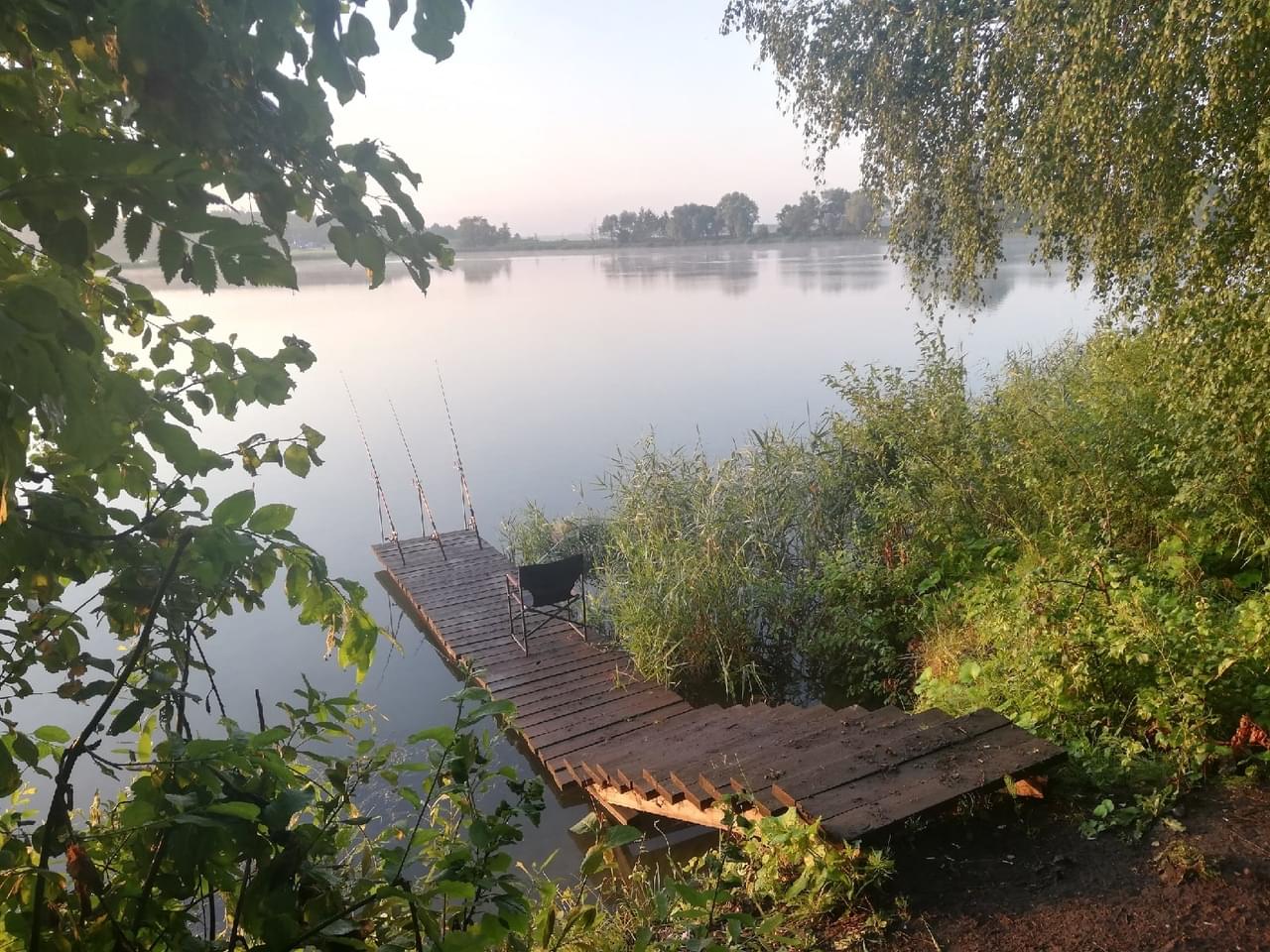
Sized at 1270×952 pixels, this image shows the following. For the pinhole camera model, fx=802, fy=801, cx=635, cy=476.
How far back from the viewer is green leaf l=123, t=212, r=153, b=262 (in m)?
0.90

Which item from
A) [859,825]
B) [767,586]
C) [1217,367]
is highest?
[1217,367]

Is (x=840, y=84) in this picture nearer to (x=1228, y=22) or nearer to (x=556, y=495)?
(x=1228, y=22)

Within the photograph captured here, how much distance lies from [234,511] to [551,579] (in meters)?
5.26

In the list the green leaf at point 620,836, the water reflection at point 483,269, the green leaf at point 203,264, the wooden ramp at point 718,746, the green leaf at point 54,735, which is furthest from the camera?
the water reflection at point 483,269

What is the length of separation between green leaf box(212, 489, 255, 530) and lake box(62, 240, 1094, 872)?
0.28 meters

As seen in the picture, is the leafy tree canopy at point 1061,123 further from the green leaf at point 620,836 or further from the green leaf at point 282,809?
the green leaf at point 282,809

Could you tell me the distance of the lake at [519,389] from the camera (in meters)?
7.58

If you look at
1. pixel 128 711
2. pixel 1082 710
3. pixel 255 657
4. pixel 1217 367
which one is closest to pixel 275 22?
pixel 128 711

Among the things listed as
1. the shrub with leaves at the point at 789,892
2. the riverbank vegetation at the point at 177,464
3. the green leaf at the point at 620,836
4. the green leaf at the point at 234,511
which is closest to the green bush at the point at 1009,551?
the shrub with leaves at the point at 789,892

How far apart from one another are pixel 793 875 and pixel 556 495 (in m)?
8.60

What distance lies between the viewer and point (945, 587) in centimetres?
573

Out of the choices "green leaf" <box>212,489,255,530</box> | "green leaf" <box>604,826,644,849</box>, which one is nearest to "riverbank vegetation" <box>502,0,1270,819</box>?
"green leaf" <box>604,826,644,849</box>

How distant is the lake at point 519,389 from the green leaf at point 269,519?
0.98 feet

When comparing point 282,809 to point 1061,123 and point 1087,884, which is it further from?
point 1061,123
